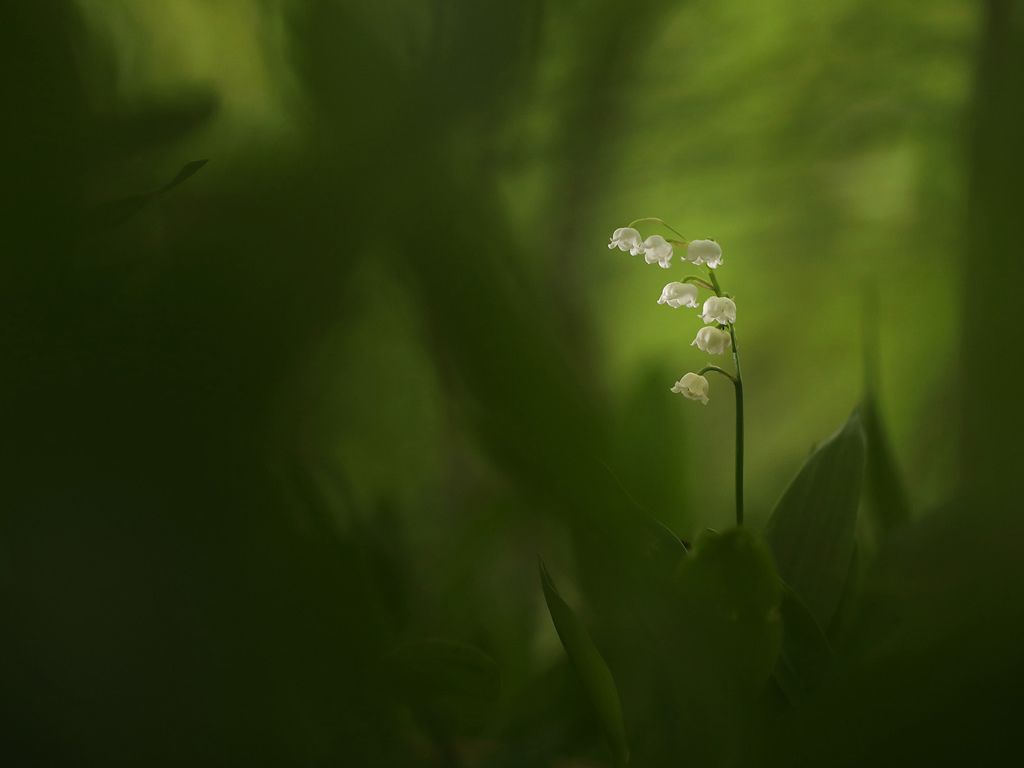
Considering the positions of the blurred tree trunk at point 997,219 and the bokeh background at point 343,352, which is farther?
the blurred tree trunk at point 997,219

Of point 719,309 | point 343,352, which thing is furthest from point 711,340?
point 343,352

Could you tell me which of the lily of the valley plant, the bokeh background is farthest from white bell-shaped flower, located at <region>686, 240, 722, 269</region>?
the bokeh background

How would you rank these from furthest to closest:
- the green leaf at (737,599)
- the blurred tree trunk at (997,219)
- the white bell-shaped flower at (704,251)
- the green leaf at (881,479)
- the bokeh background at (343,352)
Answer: the blurred tree trunk at (997,219), the green leaf at (881,479), the white bell-shaped flower at (704,251), the green leaf at (737,599), the bokeh background at (343,352)

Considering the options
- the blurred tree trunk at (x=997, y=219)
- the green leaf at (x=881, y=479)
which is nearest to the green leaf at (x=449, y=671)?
the green leaf at (x=881, y=479)

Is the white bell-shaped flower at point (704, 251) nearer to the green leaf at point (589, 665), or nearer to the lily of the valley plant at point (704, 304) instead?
the lily of the valley plant at point (704, 304)

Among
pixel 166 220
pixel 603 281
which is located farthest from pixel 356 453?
pixel 166 220

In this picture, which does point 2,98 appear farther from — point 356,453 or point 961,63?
point 961,63

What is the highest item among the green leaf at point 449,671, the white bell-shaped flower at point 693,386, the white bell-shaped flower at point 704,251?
A: the white bell-shaped flower at point 704,251

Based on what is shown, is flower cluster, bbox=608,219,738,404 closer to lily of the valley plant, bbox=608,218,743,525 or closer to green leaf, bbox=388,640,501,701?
lily of the valley plant, bbox=608,218,743,525
